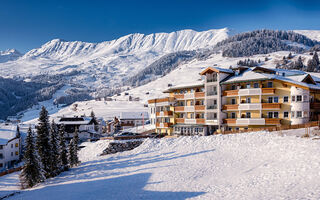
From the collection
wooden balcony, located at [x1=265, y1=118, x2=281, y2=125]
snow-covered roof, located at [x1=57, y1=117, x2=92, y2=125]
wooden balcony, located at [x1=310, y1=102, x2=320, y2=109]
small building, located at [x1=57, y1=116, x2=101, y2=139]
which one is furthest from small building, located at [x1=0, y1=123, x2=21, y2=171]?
wooden balcony, located at [x1=310, y1=102, x2=320, y2=109]

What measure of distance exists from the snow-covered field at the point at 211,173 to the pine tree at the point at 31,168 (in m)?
3.56

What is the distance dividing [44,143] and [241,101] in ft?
120

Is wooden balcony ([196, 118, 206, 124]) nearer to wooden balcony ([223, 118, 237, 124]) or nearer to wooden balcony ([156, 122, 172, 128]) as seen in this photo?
wooden balcony ([223, 118, 237, 124])

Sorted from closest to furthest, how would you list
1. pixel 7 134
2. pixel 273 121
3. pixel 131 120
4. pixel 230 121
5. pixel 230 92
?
1. pixel 273 121
2. pixel 230 121
3. pixel 230 92
4. pixel 7 134
5. pixel 131 120

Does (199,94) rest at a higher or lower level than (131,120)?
higher

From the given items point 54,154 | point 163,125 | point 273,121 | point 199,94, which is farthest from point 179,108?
point 54,154

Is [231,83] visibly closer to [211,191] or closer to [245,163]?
[245,163]

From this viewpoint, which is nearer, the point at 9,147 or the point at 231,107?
the point at 231,107

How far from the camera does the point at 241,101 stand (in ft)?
154

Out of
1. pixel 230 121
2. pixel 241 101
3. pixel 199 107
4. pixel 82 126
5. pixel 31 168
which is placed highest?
pixel 241 101

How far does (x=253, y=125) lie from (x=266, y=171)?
22.8 meters

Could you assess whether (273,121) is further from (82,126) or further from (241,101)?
(82,126)

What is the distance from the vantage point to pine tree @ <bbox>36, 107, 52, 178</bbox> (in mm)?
41906

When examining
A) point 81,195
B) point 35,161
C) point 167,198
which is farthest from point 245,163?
point 35,161
